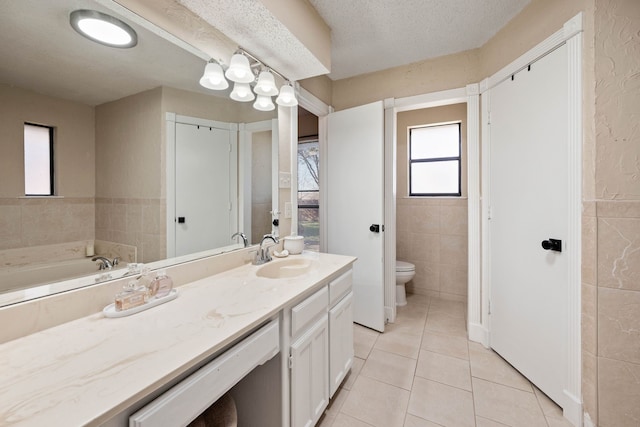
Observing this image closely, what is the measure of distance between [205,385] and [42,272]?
753 mm

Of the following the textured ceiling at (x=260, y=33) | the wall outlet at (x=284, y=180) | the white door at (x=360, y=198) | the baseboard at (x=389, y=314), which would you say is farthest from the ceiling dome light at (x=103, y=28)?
the baseboard at (x=389, y=314)

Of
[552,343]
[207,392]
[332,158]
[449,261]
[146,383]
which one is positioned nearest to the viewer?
[146,383]

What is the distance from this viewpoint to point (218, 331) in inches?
33.5

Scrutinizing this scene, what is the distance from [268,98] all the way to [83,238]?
1.35m

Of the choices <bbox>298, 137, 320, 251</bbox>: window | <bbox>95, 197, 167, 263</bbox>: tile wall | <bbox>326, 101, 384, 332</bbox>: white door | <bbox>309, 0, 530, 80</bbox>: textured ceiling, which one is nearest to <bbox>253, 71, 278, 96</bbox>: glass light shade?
<bbox>309, 0, 530, 80</bbox>: textured ceiling

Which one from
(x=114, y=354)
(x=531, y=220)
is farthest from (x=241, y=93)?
(x=531, y=220)

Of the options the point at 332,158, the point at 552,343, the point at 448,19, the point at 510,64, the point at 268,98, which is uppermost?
the point at 448,19

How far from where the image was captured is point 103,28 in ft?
3.45

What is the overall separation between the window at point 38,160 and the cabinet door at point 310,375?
116 centimetres

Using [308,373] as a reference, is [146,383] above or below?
above

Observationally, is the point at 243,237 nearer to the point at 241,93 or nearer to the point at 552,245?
the point at 241,93

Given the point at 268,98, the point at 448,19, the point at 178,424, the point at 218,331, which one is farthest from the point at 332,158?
the point at 178,424

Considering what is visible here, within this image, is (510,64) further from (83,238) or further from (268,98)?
(83,238)

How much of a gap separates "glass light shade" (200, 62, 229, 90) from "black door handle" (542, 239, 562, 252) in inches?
85.0
